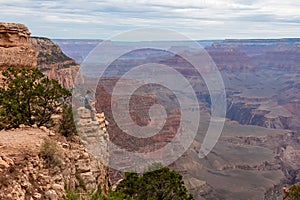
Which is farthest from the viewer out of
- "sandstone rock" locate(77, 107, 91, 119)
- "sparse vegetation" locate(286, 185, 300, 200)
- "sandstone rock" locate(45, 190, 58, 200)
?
"sparse vegetation" locate(286, 185, 300, 200)

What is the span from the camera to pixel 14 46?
17.5m

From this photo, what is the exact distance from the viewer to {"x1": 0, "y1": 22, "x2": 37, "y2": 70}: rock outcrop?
17.1 m

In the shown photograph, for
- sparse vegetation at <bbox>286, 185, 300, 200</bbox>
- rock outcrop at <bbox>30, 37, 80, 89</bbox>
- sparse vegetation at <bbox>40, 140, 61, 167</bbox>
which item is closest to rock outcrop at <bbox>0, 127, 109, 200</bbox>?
sparse vegetation at <bbox>40, 140, 61, 167</bbox>

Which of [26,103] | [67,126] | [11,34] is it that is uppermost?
[11,34]

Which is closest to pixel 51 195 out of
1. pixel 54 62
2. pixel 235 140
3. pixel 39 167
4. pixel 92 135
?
pixel 39 167

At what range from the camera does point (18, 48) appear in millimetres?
17500

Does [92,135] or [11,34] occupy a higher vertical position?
[11,34]

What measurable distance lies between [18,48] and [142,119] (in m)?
26.6

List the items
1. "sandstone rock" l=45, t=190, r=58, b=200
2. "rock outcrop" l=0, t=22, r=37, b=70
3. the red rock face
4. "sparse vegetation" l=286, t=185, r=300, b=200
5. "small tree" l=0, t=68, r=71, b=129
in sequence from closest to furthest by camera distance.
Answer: "sandstone rock" l=45, t=190, r=58, b=200
"small tree" l=0, t=68, r=71, b=129
"rock outcrop" l=0, t=22, r=37, b=70
"sparse vegetation" l=286, t=185, r=300, b=200
the red rock face

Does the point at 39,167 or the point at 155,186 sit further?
the point at 155,186

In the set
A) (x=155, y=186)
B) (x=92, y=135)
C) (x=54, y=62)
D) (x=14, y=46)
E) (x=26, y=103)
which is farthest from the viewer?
(x=54, y=62)

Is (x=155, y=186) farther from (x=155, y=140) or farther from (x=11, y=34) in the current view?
(x=155, y=140)

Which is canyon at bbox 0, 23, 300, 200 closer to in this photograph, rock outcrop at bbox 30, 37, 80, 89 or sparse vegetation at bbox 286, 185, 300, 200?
rock outcrop at bbox 30, 37, 80, 89

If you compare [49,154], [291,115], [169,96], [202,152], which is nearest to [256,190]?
[202,152]
